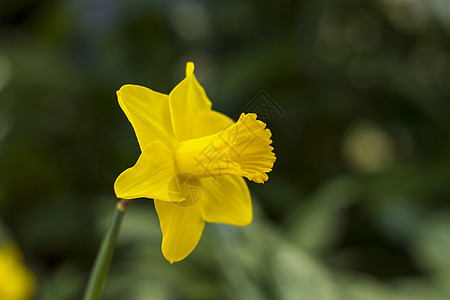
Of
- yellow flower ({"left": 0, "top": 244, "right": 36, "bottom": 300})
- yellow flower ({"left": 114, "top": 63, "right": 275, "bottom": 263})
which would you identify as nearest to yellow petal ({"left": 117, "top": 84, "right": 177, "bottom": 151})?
yellow flower ({"left": 114, "top": 63, "right": 275, "bottom": 263})

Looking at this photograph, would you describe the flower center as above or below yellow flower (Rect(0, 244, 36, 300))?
above

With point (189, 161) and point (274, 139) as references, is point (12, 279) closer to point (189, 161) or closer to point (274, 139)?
point (189, 161)

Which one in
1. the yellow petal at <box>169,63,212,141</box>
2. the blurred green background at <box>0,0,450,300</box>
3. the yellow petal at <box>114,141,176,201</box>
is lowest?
the blurred green background at <box>0,0,450,300</box>

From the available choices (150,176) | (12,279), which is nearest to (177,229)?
(150,176)

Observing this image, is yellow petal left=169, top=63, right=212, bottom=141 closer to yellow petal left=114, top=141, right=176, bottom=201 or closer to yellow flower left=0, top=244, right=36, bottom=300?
yellow petal left=114, top=141, right=176, bottom=201

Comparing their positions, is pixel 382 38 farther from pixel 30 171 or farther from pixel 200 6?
pixel 30 171

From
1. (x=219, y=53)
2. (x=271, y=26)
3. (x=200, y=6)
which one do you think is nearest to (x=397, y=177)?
(x=271, y=26)

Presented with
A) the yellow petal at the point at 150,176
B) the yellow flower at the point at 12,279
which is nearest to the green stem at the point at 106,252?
the yellow petal at the point at 150,176

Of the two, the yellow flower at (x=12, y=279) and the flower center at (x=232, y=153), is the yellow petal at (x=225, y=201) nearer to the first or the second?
the flower center at (x=232, y=153)
